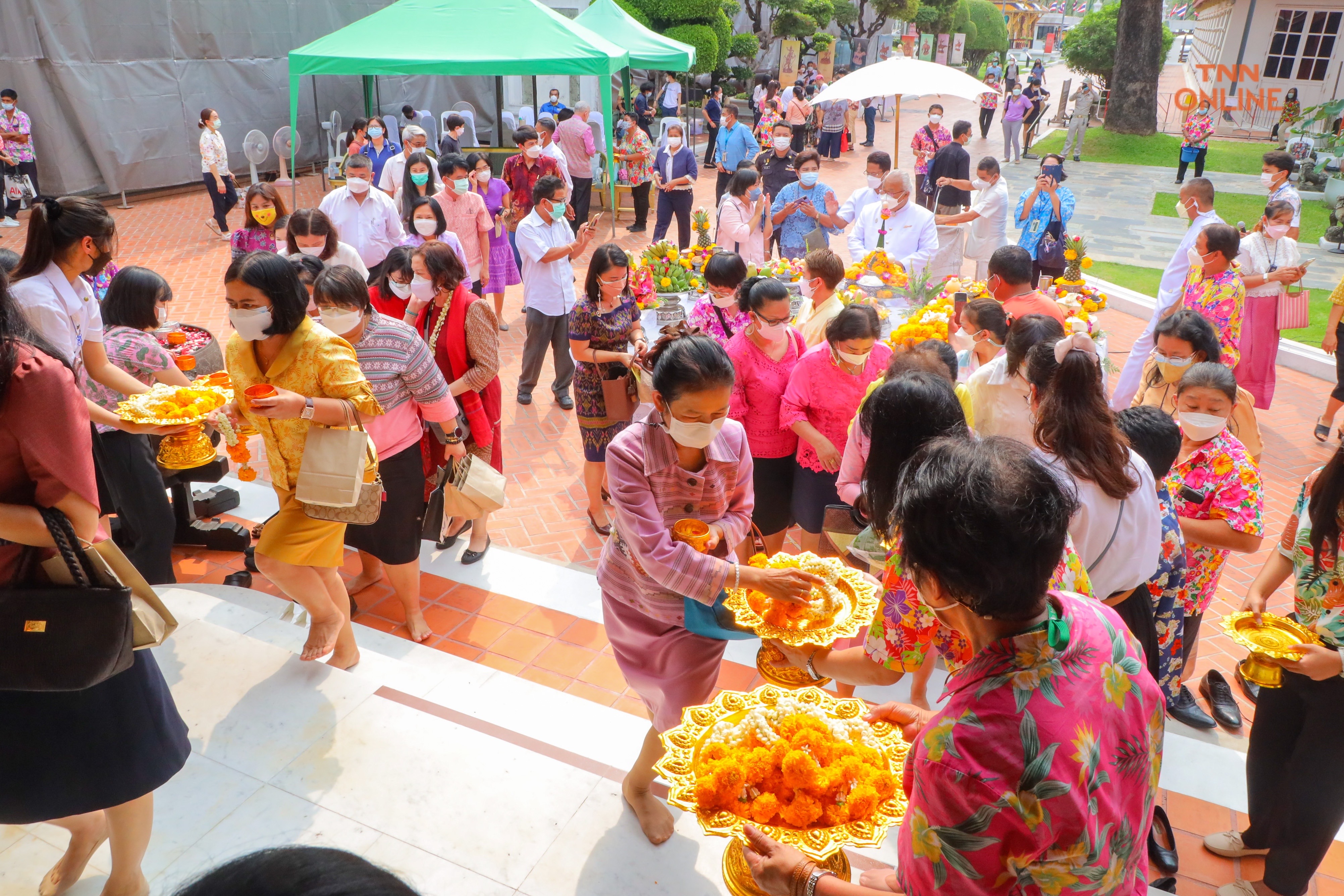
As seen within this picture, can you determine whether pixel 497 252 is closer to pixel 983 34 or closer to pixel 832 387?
pixel 832 387

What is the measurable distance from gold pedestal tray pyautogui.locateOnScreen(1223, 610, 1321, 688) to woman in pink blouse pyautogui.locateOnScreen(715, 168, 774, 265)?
254 inches

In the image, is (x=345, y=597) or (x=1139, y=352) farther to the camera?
(x=1139, y=352)

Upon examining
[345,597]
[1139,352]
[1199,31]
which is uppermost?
[1199,31]

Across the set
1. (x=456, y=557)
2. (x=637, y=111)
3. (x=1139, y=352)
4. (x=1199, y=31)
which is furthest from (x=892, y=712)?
(x=1199, y=31)

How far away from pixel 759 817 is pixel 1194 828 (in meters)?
2.44

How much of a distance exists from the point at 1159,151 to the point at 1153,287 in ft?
47.1

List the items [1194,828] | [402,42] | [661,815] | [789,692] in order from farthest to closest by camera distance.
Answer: [402,42] → [1194,828] → [661,815] → [789,692]

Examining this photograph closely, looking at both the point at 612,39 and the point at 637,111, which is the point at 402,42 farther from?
the point at 637,111

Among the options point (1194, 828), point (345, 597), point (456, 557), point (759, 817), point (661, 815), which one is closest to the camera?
point (759, 817)

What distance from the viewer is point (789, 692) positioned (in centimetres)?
262

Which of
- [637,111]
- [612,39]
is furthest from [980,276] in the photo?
[637,111]

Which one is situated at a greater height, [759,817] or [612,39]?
[612,39]

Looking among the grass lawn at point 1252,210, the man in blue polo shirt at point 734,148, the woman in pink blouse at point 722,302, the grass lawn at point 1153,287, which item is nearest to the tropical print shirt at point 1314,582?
the woman in pink blouse at point 722,302

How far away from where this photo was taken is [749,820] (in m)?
2.11
